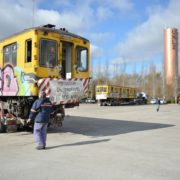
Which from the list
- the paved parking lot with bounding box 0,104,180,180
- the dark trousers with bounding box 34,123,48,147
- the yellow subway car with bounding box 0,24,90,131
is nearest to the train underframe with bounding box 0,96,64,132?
the yellow subway car with bounding box 0,24,90,131

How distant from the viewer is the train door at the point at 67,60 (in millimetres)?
13070

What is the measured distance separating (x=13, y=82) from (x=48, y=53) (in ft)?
6.40

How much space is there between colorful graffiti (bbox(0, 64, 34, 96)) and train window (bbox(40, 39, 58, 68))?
0.99 meters

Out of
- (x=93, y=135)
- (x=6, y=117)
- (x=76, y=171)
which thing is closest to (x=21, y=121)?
(x=6, y=117)

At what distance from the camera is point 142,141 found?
1110 cm

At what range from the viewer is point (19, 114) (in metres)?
12.6

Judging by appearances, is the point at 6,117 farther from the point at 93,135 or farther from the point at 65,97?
the point at 93,135

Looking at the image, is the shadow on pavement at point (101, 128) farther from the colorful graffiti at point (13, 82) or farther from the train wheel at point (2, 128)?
the colorful graffiti at point (13, 82)

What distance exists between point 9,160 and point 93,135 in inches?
205

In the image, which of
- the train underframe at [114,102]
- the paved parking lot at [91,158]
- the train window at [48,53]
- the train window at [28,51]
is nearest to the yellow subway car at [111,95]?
the train underframe at [114,102]

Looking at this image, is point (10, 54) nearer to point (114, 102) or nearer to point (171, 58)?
point (114, 102)

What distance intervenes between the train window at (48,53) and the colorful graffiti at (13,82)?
0.99m

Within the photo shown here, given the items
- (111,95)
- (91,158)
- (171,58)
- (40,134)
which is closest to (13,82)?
(40,134)

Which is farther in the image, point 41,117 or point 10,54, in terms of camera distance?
point 10,54
